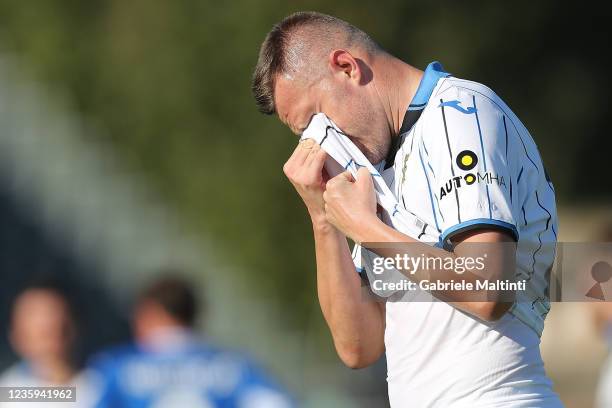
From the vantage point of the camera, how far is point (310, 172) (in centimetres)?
360

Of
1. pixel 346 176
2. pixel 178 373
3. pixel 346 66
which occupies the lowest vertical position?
pixel 178 373

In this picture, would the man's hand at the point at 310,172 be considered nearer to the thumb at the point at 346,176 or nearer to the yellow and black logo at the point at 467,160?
the thumb at the point at 346,176

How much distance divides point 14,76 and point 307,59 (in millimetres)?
11511

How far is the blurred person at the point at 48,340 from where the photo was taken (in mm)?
5988

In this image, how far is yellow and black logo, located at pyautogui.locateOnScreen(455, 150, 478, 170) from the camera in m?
3.19

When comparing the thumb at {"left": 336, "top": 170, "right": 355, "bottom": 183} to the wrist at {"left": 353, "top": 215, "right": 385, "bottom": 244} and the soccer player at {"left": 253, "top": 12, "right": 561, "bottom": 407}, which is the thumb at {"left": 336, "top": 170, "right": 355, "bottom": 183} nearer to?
the soccer player at {"left": 253, "top": 12, "right": 561, "bottom": 407}

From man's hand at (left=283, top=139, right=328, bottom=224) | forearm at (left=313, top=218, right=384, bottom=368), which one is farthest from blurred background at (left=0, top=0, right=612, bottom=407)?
man's hand at (left=283, top=139, right=328, bottom=224)

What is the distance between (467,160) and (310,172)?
609 mm

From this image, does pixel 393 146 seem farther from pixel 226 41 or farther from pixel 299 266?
pixel 226 41

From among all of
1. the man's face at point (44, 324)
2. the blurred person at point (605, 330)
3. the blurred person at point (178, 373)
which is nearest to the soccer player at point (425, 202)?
the blurred person at point (178, 373)

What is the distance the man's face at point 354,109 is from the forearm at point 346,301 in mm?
314

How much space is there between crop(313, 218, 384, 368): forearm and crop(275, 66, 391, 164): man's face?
314 mm

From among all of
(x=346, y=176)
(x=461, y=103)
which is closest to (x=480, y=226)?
(x=461, y=103)

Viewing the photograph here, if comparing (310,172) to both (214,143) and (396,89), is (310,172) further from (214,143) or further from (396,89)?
(214,143)
